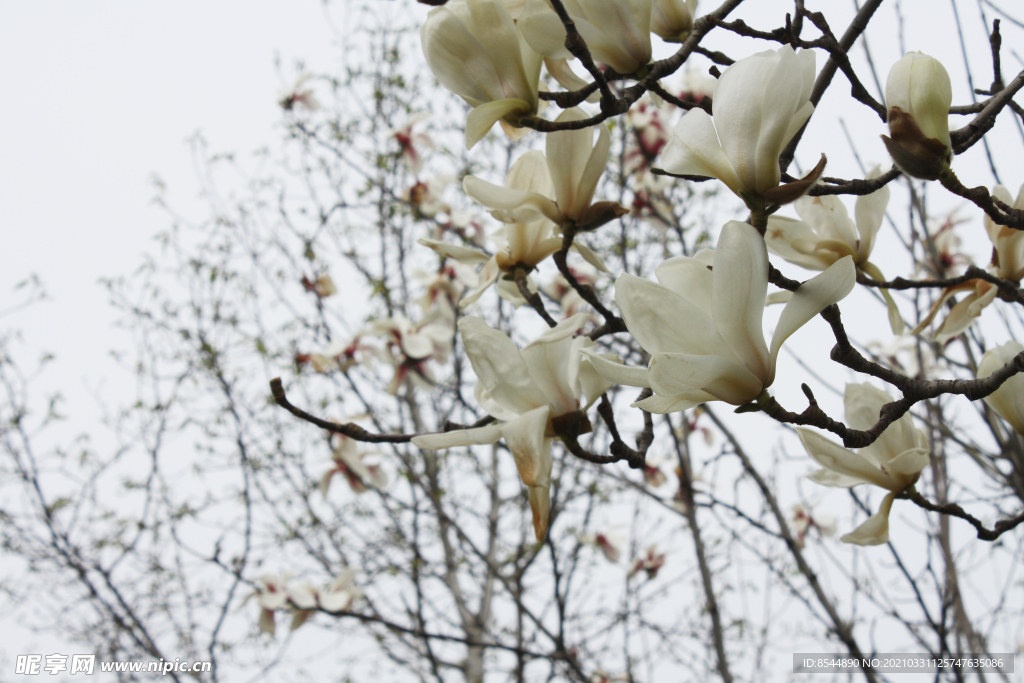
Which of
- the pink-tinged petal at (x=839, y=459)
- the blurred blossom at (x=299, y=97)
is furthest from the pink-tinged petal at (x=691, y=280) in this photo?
the blurred blossom at (x=299, y=97)

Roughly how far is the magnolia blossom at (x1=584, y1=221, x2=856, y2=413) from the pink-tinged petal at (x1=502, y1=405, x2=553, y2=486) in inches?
5.1

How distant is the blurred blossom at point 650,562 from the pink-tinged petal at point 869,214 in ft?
7.52

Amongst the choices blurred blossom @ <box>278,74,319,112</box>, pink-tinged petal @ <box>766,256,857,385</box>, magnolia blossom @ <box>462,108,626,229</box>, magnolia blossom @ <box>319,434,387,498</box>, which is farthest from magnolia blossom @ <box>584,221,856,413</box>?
blurred blossom @ <box>278,74,319,112</box>

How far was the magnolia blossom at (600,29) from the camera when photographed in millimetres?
545

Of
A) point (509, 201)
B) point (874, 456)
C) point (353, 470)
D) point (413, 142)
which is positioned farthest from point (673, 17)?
point (413, 142)

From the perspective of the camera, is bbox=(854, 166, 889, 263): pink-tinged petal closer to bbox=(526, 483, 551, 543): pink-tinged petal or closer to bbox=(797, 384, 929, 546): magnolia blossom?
bbox=(797, 384, 929, 546): magnolia blossom

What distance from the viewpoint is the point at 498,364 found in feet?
1.99

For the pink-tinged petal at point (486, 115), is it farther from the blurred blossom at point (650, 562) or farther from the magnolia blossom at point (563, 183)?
the blurred blossom at point (650, 562)

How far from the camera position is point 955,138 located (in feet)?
1.89

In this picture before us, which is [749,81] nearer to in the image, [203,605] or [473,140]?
[473,140]

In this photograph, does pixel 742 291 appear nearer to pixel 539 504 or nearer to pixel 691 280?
pixel 691 280

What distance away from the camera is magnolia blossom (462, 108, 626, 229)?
0.64 m

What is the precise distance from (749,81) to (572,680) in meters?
2.00

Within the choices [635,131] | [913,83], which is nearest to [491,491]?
[635,131]
